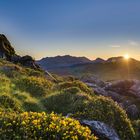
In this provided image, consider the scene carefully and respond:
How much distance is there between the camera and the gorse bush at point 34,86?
3228cm

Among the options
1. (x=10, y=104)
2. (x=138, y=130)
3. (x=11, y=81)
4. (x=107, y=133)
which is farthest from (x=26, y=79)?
(x=107, y=133)

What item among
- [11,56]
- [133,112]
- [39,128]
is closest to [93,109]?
[39,128]

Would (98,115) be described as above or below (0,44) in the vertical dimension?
below

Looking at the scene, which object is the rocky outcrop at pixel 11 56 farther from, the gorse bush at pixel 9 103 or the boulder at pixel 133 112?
the gorse bush at pixel 9 103

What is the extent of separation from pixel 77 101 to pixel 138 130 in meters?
5.35

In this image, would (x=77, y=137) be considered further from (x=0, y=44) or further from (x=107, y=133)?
(x=0, y=44)

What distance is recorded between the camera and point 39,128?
1568cm

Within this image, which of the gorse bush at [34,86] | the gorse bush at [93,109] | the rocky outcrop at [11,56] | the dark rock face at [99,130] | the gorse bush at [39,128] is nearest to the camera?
the gorse bush at [39,128]

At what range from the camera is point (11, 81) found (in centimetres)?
3400

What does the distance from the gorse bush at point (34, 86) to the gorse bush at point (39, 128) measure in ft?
49.7

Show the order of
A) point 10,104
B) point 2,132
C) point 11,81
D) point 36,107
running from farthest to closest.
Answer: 1. point 11,81
2. point 36,107
3. point 10,104
4. point 2,132

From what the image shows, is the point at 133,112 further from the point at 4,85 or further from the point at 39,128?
the point at 39,128

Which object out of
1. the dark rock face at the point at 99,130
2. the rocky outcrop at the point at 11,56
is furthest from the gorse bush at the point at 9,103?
the rocky outcrop at the point at 11,56

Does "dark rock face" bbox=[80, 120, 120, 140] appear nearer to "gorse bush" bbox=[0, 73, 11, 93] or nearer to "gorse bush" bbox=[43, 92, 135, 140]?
"gorse bush" bbox=[43, 92, 135, 140]
